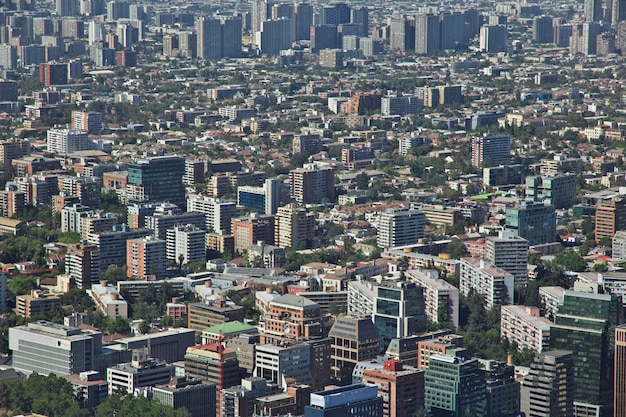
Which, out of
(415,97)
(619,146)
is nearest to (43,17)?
(415,97)

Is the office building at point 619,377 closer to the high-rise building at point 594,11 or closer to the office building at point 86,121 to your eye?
the office building at point 86,121

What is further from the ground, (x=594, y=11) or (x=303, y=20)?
(x=594, y=11)

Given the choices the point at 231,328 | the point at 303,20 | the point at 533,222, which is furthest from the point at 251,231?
the point at 303,20

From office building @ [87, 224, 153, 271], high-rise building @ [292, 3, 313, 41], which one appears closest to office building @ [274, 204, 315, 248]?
office building @ [87, 224, 153, 271]

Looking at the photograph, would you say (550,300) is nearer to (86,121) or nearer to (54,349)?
(54,349)

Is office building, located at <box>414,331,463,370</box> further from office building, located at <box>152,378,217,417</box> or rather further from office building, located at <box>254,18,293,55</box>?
office building, located at <box>254,18,293,55</box>
